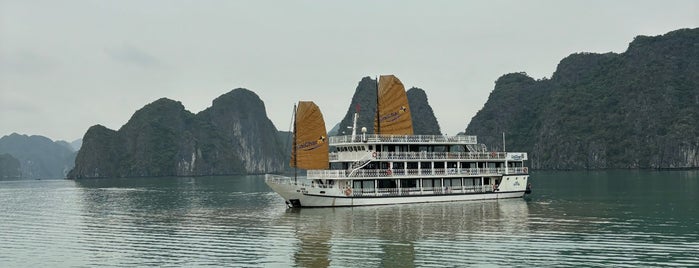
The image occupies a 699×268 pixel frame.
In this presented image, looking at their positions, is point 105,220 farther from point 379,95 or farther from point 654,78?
point 654,78

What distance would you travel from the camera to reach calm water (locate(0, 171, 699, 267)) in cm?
2395

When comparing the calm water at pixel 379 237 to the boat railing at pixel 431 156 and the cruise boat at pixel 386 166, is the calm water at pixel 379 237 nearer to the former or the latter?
the cruise boat at pixel 386 166

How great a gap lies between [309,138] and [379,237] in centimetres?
1632

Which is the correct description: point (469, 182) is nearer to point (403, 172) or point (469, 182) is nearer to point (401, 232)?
point (403, 172)

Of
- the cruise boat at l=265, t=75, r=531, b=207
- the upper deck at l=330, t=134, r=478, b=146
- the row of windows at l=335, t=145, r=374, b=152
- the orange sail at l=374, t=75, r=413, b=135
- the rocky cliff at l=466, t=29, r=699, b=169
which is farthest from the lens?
the rocky cliff at l=466, t=29, r=699, b=169

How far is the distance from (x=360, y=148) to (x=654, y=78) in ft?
542

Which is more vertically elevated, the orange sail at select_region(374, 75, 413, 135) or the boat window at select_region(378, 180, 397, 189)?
the orange sail at select_region(374, 75, 413, 135)

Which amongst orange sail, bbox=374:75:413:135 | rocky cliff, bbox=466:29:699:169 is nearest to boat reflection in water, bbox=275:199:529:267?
orange sail, bbox=374:75:413:135

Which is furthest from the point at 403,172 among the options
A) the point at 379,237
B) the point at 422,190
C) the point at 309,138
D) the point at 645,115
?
the point at 645,115

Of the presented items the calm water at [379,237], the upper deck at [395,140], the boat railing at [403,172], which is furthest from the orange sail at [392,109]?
the calm water at [379,237]

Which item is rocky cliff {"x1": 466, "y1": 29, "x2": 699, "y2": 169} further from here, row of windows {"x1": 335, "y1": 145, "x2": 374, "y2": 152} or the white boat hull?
row of windows {"x1": 335, "y1": 145, "x2": 374, "y2": 152}

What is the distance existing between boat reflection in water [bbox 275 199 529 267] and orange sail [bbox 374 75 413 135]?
21.2 feet

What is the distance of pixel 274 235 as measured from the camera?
31406 millimetres

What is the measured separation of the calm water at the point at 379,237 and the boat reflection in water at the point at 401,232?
0.05 meters
